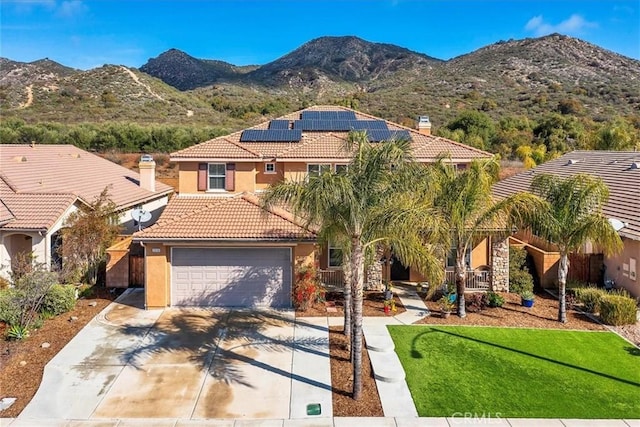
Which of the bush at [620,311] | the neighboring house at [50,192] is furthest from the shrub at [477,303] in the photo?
the neighboring house at [50,192]

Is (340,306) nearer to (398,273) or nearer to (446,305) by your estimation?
(446,305)

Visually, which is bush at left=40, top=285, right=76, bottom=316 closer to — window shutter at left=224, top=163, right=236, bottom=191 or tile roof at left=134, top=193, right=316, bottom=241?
tile roof at left=134, top=193, right=316, bottom=241

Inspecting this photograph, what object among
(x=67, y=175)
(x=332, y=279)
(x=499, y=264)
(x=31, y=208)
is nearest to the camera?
(x=499, y=264)

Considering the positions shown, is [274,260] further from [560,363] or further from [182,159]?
[560,363]

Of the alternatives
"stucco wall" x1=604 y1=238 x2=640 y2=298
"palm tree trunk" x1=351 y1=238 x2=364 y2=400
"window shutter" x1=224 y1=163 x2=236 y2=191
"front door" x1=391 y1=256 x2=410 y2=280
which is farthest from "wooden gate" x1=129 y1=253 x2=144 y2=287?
"stucco wall" x1=604 y1=238 x2=640 y2=298

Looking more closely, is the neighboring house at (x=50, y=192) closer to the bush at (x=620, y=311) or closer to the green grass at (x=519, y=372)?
the green grass at (x=519, y=372)

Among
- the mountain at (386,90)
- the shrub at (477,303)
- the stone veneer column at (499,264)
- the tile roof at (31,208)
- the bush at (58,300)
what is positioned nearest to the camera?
the bush at (58,300)
